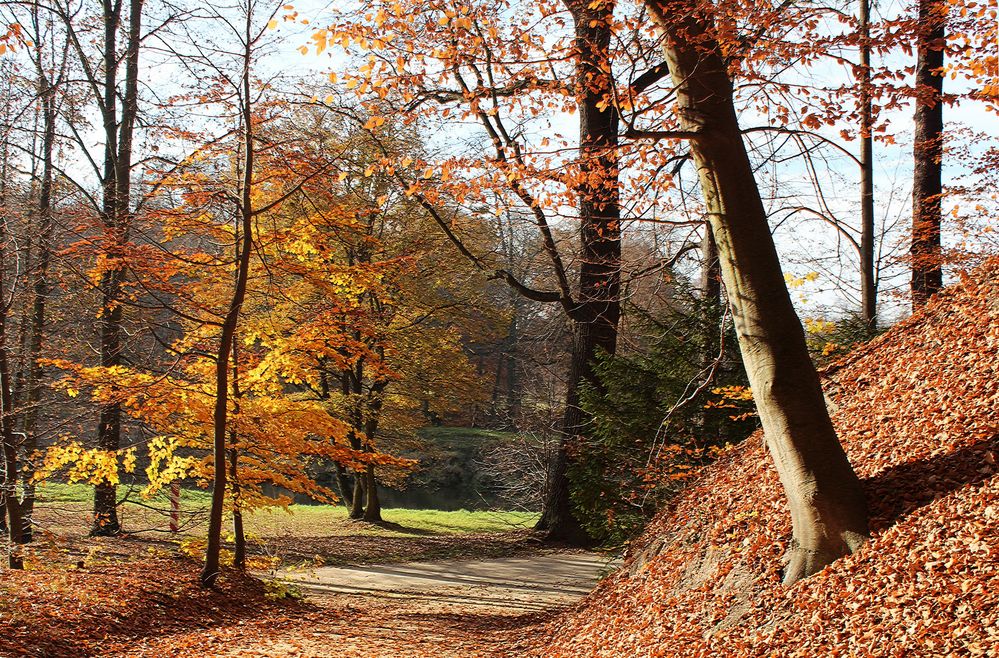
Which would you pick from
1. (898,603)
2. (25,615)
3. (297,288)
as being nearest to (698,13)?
(898,603)

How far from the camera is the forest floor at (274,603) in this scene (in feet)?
22.8

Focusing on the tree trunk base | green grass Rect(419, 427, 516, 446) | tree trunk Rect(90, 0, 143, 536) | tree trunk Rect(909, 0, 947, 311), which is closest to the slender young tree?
tree trunk Rect(90, 0, 143, 536)

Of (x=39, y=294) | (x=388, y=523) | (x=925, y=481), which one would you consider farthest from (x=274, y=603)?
(x=388, y=523)

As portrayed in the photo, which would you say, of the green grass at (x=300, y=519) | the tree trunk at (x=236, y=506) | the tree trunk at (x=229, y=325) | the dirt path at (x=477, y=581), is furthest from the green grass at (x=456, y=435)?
the tree trunk at (x=229, y=325)

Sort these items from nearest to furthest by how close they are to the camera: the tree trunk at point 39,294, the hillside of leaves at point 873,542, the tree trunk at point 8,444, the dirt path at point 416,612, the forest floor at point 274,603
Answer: the hillside of leaves at point 873,542 < the forest floor at point 274,603 < the dirt path at point 416,612 < the tree trunk at point 8,444 < the tree trunk at point 39,294

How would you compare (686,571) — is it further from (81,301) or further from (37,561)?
(81,301)

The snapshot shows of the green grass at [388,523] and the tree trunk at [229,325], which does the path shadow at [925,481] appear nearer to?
the tree trunk at [229,325]

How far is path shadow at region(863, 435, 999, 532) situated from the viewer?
14.8ft

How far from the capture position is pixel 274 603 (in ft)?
31.1

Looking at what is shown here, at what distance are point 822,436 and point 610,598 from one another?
10.7 feet

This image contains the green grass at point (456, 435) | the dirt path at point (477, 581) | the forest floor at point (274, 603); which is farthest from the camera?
the green grass at point (456, 435)

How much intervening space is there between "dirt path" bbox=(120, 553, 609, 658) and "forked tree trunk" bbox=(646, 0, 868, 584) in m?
3.66

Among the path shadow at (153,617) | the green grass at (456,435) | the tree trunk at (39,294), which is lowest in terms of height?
the path shadow at (153,617)

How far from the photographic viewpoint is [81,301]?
13.1 meters
